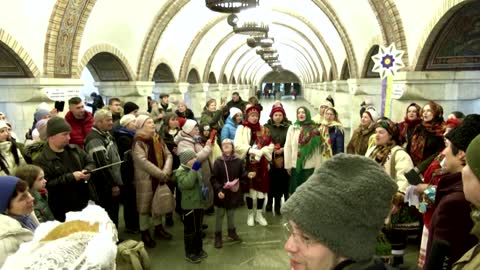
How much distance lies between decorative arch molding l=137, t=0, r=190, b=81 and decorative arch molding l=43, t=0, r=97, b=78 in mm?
3168

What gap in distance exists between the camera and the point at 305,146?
516 cm

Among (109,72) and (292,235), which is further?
(109,72)

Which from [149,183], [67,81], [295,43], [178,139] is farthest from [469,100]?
[295,43]

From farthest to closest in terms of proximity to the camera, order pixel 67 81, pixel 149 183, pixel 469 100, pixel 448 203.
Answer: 1. pixel 67 81
2. pixel 469 100
3. pixel 149 183
4. pixel 448 203

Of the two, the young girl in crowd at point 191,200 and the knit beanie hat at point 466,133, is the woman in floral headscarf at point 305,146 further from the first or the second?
the knit beanie hat at point 466,133

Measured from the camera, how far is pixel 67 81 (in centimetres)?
784

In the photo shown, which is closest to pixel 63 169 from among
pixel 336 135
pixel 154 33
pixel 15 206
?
pixel 15 206

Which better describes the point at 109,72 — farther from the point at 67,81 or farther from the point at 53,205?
the point at 53,205

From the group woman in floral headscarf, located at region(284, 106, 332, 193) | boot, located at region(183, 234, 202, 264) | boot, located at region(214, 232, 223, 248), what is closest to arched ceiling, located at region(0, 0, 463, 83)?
woman in floral headscarf, located at region(284, 106, 332, 193)

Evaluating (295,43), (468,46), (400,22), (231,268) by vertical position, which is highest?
(295,43)

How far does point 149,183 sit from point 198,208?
0.74 meters

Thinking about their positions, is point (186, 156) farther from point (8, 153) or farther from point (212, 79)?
point (212, 79)

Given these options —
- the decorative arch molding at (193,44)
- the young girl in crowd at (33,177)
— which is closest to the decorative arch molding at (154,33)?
the decorative arch molding at (193,44)

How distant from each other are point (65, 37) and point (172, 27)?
238 inches
